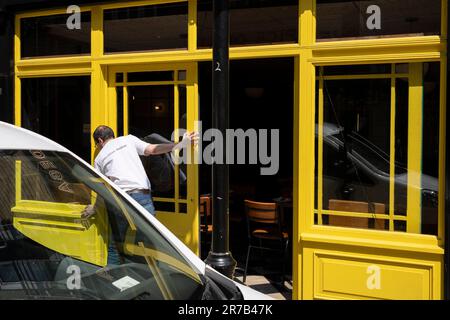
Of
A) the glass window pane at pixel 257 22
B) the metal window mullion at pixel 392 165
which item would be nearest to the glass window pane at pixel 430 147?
the metal window mullion at pixel 392 165

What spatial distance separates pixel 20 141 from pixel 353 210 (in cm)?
340

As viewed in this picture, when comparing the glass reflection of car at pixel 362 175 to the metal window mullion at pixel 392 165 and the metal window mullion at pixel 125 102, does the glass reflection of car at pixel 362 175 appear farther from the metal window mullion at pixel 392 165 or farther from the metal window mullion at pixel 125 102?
the metal window mullion at pixel 125 102

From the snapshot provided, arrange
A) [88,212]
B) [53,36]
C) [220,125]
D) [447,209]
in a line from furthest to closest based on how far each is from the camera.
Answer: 1. [53,36]
2. [447,209]
3. [220,125]
4. [88,212]

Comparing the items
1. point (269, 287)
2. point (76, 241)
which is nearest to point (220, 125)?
point (76, 241)

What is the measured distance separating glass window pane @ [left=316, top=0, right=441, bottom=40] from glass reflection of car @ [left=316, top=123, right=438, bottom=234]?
95 cm

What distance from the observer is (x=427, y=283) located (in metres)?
4.57

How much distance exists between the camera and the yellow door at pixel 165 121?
5.67 m

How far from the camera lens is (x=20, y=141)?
2.62m

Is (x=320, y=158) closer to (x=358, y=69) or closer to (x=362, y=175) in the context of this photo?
(x=362, y=175)

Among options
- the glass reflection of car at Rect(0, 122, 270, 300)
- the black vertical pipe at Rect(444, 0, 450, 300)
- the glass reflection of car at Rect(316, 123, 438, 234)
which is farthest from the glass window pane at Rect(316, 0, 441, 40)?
the glass reflection of car at Rect(0, 122, 270, 300)

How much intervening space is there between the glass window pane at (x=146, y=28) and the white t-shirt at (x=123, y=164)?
128 centimetres

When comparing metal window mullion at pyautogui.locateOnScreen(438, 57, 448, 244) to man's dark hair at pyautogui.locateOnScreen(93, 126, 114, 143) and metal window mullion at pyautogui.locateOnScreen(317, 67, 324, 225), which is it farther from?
man's dark hair at pyautogui.locateOnScreen(93, 126, 114, 143)

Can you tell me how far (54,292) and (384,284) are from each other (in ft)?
11.0
